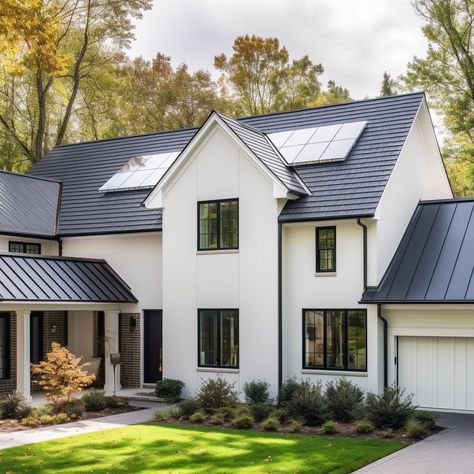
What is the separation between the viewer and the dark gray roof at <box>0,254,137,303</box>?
21.0 m

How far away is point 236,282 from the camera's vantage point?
874 inches

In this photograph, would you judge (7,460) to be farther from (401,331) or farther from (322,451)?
(401,331)

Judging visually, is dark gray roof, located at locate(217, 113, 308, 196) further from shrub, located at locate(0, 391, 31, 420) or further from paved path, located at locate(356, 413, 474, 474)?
shrub, located at locate(0, 391, 31, 420)

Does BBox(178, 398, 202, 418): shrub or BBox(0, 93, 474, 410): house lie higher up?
BBox(0, 93, 474, 410): house

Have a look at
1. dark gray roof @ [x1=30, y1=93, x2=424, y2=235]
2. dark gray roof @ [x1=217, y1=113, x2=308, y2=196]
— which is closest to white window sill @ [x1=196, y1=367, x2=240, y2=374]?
dark gray roof @ [x1=30, y1=93, x2=424, y2=235]

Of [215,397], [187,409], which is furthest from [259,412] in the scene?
[187,409]

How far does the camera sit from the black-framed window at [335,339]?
2052 cm

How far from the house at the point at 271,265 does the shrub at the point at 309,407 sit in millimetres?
2113

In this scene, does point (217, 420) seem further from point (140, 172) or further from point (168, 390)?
point (140, 172)

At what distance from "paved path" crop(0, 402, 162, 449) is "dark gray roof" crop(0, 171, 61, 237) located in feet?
25.0

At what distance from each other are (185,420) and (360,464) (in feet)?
20.1

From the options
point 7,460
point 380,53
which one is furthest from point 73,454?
point 380,53

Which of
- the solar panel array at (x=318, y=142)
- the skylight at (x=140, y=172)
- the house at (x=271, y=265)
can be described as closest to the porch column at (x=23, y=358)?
the house at (x=271, y=265)

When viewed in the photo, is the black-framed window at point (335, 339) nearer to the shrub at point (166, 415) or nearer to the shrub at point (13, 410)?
the shrub at point (166, 415)
